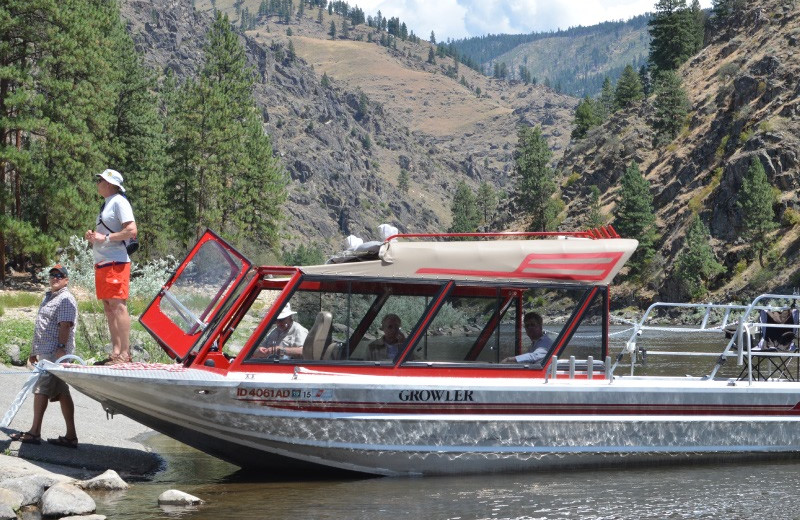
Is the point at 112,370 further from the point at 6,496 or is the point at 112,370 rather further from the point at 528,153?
the point at 528,153

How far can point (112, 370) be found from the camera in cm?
1071

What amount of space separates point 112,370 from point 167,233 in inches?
1841

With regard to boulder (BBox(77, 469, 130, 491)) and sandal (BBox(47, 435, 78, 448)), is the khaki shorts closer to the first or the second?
sandal (BBox(47, 435, 78, 448))

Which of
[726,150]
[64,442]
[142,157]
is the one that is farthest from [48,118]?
[726,150]

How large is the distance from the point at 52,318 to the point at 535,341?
5633mm

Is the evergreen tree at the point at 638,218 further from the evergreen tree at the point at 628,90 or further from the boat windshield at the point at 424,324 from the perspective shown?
the boat windshield at the point at 424,324

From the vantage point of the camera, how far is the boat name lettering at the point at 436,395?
11.0 meters

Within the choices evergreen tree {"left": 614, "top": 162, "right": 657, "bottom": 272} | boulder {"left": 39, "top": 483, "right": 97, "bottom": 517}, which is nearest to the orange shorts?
boulder {"left": 39, "top": 483, "right": 97, "bottom": 517}

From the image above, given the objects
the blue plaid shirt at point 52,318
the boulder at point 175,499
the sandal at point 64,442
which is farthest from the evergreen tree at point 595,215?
the boulder at point 175,499

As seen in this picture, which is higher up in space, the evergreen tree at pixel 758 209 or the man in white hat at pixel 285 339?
the man in white hat at pixel 285 339

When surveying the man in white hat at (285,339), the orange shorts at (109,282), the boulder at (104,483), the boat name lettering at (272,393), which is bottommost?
the boulder at (104,483)

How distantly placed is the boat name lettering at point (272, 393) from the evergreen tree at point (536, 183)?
10759 cm

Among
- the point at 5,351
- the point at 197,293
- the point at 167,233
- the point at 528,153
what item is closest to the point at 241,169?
the point at 167,233

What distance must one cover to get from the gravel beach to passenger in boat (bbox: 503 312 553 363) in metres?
4.67
